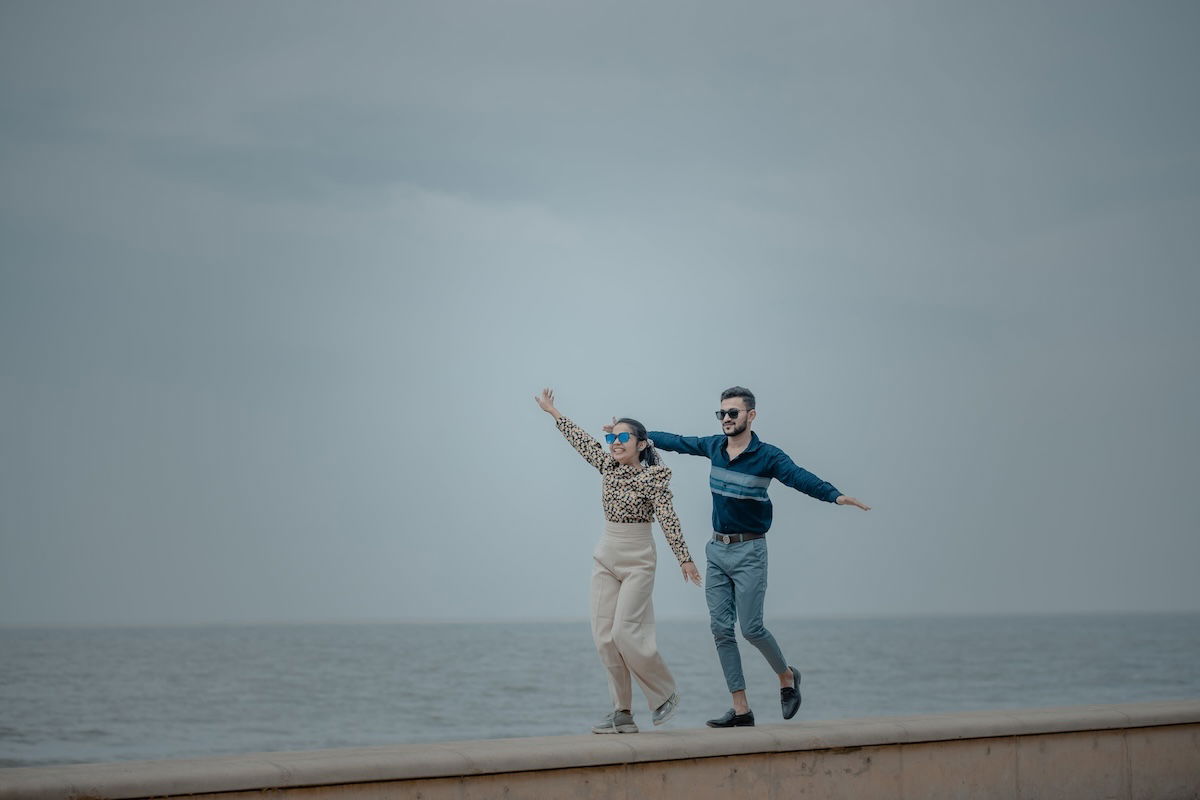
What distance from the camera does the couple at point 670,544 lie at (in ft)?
23.9

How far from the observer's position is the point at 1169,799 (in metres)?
7.75

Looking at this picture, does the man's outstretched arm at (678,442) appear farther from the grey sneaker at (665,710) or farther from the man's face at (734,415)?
the grey sneaker at (665,710)

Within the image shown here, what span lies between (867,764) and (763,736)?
0.65 m

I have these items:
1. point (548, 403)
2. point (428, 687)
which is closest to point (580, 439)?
point (548, 403)

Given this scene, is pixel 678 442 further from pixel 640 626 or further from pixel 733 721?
pixel 733 721

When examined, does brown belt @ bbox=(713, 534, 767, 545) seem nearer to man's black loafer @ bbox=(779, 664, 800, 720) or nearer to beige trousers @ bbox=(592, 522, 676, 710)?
beige trousers @ bbox=(592, 522, 676, 710)

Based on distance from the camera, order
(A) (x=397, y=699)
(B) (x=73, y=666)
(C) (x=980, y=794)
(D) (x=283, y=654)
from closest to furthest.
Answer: (C) (x=980, y=794), (A) (x=397, y=699), (B) (x=73, y=666), (D) (x=283, y=654)

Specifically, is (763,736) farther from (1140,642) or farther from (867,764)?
(1140,642)

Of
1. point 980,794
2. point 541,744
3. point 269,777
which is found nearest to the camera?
point 269,777

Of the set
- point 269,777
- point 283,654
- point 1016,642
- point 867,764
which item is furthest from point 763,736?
point 1016,642

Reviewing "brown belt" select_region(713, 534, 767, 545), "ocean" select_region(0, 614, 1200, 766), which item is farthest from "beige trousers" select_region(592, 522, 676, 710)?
"ocean" select_region(0, 614, 1200, 766)

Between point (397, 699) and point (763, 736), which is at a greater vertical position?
point (763, 736)

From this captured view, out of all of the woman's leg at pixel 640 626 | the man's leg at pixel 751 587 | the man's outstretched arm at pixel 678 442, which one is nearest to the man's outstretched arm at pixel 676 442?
the man's outstretched arm at pixel 678 442

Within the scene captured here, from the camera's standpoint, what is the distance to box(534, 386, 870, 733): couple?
7270 mm
